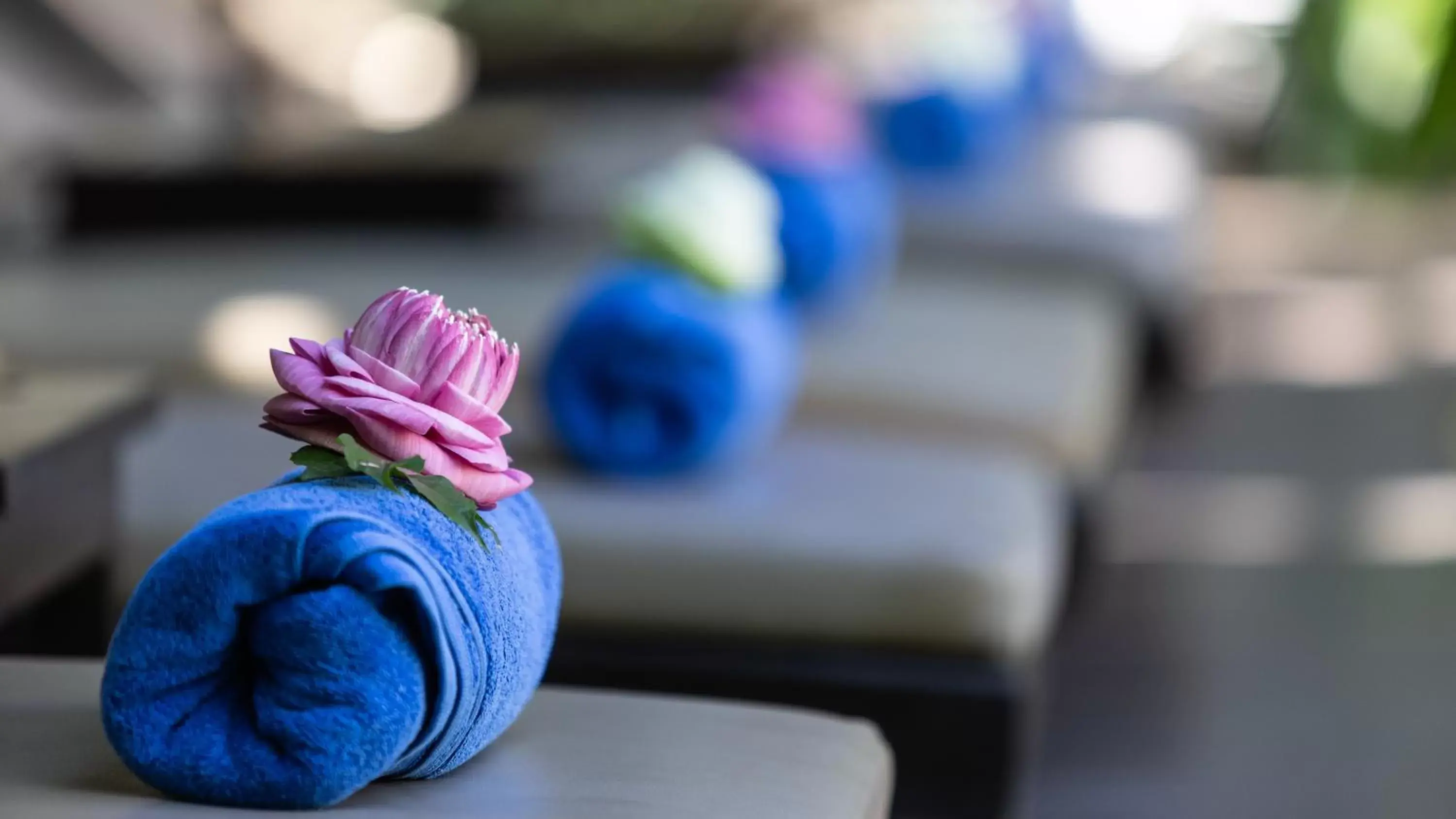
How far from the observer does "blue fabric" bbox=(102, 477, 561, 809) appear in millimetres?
811

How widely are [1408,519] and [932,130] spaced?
1275 mm

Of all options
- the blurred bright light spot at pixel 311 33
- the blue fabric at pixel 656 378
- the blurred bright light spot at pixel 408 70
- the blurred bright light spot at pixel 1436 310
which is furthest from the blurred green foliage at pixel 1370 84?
the blurred bright light spot at pixel 408 70

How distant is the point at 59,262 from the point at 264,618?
238 centimetres

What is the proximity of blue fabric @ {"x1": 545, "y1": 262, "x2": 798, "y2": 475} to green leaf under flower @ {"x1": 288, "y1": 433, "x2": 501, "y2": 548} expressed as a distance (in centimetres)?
84

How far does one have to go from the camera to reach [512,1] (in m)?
4.94

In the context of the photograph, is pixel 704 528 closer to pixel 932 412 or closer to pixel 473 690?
pixel 932 412

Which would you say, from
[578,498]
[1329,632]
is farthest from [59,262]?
[1329,632]

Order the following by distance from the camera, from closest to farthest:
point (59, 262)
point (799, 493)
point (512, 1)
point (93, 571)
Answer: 1. point (93, 571)
2. point (799, 493)
3. point (59, 262)
4. point (512, 1)

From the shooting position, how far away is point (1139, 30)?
547 centimetres

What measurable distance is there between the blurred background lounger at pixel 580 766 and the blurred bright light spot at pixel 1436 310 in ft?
10.4

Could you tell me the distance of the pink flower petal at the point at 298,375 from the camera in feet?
2.77

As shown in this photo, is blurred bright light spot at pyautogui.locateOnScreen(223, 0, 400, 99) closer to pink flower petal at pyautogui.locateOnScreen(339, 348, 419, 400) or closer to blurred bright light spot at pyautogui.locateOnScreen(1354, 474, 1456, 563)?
blurred bright light spot at pyautogui.locateOnScreen(1354, 474, 1456, 563)

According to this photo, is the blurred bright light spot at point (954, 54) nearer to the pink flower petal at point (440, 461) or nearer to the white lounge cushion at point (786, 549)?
the white lounge cushion at point (786, 549)

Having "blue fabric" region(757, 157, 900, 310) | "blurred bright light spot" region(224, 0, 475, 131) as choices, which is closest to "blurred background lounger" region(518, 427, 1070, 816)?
"blue fabric" region(757, 157, 900, 310)
